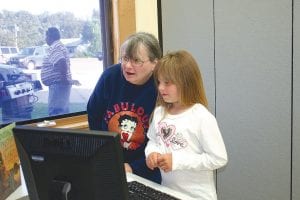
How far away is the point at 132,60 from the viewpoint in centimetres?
159

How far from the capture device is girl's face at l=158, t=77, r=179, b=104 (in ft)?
4.76

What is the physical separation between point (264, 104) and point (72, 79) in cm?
130

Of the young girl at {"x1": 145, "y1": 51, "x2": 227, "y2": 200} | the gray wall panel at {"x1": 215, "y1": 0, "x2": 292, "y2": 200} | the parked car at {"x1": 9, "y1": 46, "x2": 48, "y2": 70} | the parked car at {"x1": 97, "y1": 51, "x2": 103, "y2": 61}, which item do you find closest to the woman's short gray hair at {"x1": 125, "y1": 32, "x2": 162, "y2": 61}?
the young girl at {"x1": 145, "y1": 51, "x2": 227, "y2": 200}

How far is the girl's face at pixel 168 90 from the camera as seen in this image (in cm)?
145

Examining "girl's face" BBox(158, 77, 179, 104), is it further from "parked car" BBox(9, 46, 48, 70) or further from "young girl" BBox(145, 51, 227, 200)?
"parked car" BBox(9, 46, 48, 70)

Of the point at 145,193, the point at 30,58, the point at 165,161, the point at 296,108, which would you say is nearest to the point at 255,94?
the point at 296,108

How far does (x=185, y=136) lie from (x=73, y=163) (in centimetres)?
64

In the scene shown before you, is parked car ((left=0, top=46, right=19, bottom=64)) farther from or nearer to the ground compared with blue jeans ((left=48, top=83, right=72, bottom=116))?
farther from the ground

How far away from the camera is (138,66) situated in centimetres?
160

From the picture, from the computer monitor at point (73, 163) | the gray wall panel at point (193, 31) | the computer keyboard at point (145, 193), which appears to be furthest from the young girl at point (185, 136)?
the gray wall panel at point (193, 31)

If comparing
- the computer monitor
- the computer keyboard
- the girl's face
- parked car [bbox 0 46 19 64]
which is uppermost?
parked car [bbox 0 46 19 64]

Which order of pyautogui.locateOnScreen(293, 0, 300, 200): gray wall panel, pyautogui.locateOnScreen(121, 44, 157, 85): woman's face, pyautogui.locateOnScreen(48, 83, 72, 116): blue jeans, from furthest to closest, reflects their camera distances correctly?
pyautogui.locateOnScreen(48, 83, 72, 116): blue jeans
pyautogui.locateOnScreen(293, 0, 300, 200): gray wall panel
pyautogui.locateOnScreen(121, 44, 157, 85): woman's face

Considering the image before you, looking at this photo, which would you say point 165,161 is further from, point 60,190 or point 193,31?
point 193,31

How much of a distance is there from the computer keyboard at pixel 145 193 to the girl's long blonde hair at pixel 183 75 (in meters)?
0.38
